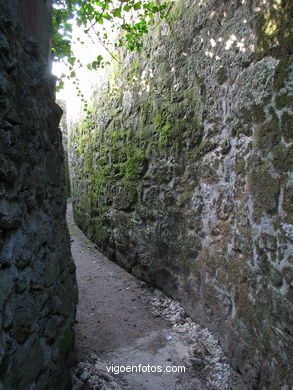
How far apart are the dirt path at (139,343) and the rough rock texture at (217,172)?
14 cm

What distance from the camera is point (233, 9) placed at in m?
1.94

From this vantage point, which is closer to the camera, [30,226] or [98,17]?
[30,226]

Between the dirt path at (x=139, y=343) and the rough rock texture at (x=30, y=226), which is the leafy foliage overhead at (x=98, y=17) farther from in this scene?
the dirt path at (x=139, y=343)

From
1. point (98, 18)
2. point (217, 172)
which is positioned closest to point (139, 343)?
point (217, 172)

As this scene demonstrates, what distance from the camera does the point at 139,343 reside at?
2.29 metres

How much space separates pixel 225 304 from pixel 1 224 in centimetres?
168

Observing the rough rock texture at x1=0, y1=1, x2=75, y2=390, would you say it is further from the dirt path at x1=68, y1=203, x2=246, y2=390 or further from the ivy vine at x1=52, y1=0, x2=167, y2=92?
the ivy vine at x1=52, y1=0, x2=167, y2=92

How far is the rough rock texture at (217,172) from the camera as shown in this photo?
1548 mm

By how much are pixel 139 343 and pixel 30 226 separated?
1579 mm

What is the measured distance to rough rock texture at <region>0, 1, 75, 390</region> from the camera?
100cm

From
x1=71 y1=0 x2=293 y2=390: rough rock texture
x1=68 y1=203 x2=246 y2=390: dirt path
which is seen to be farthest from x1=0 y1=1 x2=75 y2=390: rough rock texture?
x1=71 y1=0 x2=293 y2=390: rough rock texture

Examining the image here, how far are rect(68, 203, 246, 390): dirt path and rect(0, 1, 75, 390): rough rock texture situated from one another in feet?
1.48

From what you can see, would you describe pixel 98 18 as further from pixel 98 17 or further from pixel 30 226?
pixel 30 226

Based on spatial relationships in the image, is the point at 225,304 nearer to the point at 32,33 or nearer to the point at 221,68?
the point at 221,68
